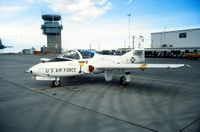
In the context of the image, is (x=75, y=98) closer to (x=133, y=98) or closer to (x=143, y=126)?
(x=133, y=98)

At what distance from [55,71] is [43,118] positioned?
4319 mm

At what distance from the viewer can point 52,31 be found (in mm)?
113250

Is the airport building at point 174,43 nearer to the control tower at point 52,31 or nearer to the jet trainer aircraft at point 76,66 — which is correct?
the jet trainer aircraft at point 76,66

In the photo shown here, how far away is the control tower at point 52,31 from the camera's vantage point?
113m

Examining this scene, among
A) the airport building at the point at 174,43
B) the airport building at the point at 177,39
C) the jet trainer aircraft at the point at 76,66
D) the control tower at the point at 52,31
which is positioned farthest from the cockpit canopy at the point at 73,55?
the control tower at the point at 52,31

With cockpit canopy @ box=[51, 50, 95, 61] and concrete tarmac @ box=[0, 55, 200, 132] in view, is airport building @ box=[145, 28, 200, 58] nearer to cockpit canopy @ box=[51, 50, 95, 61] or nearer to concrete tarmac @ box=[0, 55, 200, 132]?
cockpit canopy @ box=[51, 50, 95, 61]

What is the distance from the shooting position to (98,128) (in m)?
4.38

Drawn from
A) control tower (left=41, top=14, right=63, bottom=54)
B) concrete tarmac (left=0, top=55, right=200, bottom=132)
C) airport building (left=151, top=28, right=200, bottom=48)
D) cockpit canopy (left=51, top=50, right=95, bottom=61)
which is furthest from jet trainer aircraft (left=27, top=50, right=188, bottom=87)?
control tower (left=41, top=14, right=63, bottom=54)

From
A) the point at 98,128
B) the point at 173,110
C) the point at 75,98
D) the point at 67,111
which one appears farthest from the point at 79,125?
the point at 173,110

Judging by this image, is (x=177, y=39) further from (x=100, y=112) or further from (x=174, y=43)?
(x=100, y=112)

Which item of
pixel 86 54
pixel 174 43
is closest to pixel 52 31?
pixel 174 43

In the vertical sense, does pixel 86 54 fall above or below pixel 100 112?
above

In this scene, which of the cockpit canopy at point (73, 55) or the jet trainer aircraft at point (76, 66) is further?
the cockpit canopy at point (73, 55)

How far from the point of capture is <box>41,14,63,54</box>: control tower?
11281 cm
